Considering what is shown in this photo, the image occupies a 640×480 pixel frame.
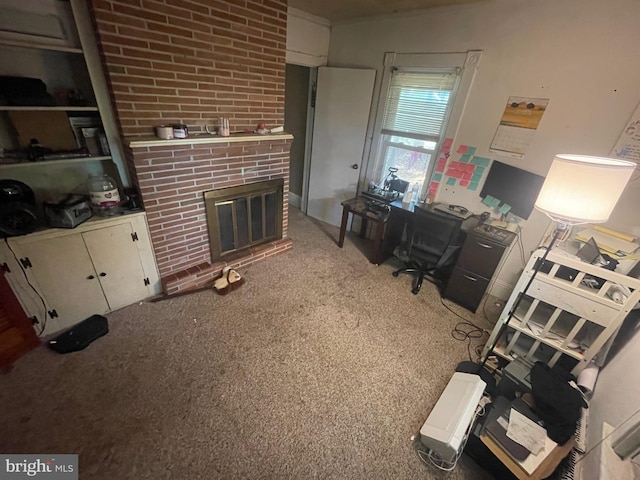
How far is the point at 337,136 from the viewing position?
3277 mm

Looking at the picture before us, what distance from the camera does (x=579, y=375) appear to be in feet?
5.21

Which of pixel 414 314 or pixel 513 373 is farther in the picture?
pixel 414 314

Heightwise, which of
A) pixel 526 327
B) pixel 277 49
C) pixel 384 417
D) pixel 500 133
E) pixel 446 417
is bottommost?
pixel 384 417

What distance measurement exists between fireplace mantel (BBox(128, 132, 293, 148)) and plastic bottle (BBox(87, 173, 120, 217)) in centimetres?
38

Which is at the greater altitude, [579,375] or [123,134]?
[123,134]

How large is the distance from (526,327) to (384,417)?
3.70ft

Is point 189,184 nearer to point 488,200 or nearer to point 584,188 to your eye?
point 584,188

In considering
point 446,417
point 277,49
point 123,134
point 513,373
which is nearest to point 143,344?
point 123,134

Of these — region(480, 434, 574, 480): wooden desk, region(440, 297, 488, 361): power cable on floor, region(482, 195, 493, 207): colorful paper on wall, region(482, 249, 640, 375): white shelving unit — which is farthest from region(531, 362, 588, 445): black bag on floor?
region(482, 195, 493, 207): colorful paper on wall

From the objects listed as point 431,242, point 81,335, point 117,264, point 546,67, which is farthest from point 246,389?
point 546,67

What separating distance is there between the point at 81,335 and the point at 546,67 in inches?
154

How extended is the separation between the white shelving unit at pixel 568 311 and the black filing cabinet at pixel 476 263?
1.29 ft

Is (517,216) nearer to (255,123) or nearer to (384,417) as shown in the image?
(384,417)

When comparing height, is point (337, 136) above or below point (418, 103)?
below
